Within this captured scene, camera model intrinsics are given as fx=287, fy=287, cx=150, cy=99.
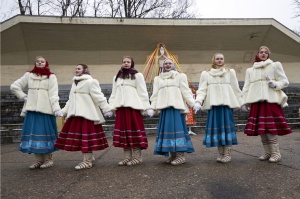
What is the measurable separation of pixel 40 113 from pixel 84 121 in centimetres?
80

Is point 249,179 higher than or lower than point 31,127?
lower

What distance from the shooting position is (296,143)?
6.74 m

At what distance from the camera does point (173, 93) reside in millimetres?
4812

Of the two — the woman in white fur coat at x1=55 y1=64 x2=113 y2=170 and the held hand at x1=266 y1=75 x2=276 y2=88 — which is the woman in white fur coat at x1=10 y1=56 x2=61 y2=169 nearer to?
the woman in white fur coat at x1=55 y1=64 x2=113 y2=170

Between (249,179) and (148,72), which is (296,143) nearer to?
(249,179)

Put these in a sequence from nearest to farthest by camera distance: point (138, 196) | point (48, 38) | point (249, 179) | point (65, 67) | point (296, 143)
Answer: point (138, 196) < point (249, 179) < point (296, 143) < point (48, 38) < point (65, 67)

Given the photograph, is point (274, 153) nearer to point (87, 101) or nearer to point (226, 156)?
point (226, 156)

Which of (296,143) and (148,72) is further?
(148,72)

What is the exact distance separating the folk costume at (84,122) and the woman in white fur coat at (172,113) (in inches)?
35.7

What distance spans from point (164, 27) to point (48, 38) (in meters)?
4.47

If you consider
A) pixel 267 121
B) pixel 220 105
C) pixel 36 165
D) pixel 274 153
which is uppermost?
pixel 220 105

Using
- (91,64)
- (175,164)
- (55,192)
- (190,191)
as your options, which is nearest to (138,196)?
(190,191)

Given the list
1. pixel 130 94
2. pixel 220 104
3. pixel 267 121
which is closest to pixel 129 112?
pixel 130 94

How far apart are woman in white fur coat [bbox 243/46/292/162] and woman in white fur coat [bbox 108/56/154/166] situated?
174 centimetres
